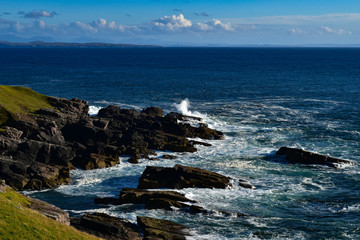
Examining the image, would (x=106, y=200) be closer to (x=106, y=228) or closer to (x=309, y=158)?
(x=106, y=228)

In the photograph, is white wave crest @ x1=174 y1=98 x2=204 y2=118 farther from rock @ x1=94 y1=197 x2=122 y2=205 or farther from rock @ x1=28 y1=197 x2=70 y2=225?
rock @ x1=28 y1=197 x2=70 y2=225

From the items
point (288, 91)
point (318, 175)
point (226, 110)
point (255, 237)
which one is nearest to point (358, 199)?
point (318, 175)

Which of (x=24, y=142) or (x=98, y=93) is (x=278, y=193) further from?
(x=98, y=93)

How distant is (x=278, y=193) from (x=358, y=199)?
8487 mm

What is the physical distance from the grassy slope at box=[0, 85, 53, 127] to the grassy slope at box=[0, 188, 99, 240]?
108 feet

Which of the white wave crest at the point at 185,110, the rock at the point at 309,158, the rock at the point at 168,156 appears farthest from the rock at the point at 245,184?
the white wave crest at the point at 185,110

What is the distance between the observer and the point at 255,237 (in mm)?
34969

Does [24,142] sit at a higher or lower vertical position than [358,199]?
higher

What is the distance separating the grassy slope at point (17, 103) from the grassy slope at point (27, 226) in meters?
33.0

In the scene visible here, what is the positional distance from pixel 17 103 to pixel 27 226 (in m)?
46.0

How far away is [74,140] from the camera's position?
202ft

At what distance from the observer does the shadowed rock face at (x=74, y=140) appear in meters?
47.7

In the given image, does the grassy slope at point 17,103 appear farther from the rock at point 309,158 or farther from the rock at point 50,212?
the rock at point 309,158


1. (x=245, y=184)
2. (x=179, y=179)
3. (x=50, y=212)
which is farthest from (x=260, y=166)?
(x=50, y=212)
